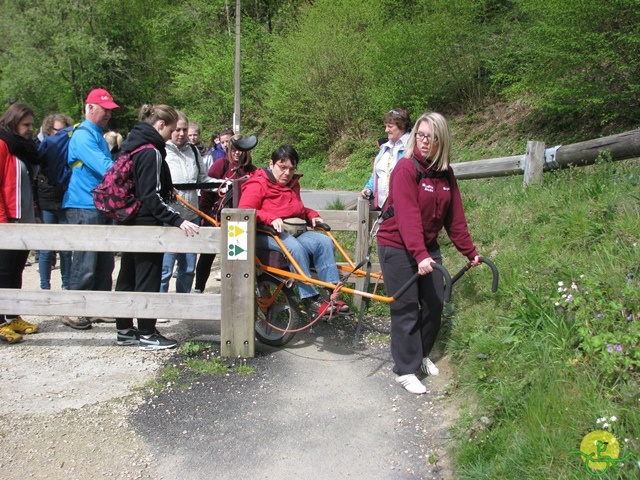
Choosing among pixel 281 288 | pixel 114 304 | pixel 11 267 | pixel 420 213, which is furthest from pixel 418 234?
pixel 11 267

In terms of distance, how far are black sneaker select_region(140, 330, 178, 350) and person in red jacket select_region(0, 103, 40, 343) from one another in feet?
3.67

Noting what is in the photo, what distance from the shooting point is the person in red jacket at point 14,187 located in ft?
16.9

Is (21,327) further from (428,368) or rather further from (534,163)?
(534,163)

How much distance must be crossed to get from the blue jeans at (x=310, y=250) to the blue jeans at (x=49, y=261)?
2.64 m

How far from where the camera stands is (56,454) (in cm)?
343

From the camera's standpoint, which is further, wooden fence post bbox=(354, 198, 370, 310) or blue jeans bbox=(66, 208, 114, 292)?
wooden fence post bbox=(354, 198, 370, 310)

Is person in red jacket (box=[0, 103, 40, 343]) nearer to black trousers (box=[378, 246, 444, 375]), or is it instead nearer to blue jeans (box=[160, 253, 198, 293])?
blue jeans (box=[160, 253, 198, 293])

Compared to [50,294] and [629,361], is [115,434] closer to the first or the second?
[50,294]

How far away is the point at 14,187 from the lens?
5.25 metres

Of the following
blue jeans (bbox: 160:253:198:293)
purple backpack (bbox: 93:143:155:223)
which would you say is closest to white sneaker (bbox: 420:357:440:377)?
purple backpack (bbox: 93:143:155:223)

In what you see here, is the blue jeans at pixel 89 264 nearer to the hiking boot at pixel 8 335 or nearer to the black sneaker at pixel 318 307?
the hiking boot at pixel 8 335

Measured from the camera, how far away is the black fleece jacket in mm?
4695

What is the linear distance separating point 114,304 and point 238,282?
1028mm

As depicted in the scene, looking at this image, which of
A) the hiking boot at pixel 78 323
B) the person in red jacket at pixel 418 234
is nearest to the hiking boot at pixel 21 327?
the hiking boot at pixel 78 323
